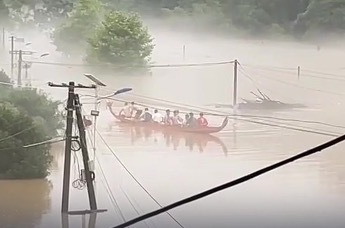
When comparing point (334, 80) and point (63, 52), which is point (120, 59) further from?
point (334, 80)

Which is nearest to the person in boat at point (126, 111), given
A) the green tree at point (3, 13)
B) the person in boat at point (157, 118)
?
the person in boat at point (157, 118)

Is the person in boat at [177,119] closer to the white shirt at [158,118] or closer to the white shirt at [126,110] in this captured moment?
the white shirt at [158,118]

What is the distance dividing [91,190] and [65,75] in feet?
1.60

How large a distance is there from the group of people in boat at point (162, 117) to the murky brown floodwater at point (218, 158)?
51mm

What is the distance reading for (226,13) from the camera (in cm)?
243

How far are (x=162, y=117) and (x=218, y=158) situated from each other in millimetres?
285

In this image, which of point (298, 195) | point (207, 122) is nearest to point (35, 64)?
point (207, 122)

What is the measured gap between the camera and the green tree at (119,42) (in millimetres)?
2367

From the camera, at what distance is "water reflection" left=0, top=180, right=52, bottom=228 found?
2.32m

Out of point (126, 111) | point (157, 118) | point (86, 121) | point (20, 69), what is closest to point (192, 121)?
point (157, 118)

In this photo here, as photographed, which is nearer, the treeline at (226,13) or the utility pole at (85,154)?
the utility pole at (85,154)

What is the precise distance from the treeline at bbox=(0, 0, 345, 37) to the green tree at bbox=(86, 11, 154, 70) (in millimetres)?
54

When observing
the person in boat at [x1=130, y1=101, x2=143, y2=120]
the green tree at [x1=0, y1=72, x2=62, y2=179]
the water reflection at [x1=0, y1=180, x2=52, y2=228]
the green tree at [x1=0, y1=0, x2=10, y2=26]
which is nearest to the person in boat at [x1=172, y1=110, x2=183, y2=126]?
the person in boat at [x1=130, y1=101, x2=143, y2=120]

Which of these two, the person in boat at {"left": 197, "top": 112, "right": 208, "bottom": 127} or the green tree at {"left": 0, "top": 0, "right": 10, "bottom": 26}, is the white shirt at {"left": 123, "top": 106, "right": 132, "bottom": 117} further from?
the green tree at {"left": 0, "top": 0, "right": 10, "bottom": 26}
